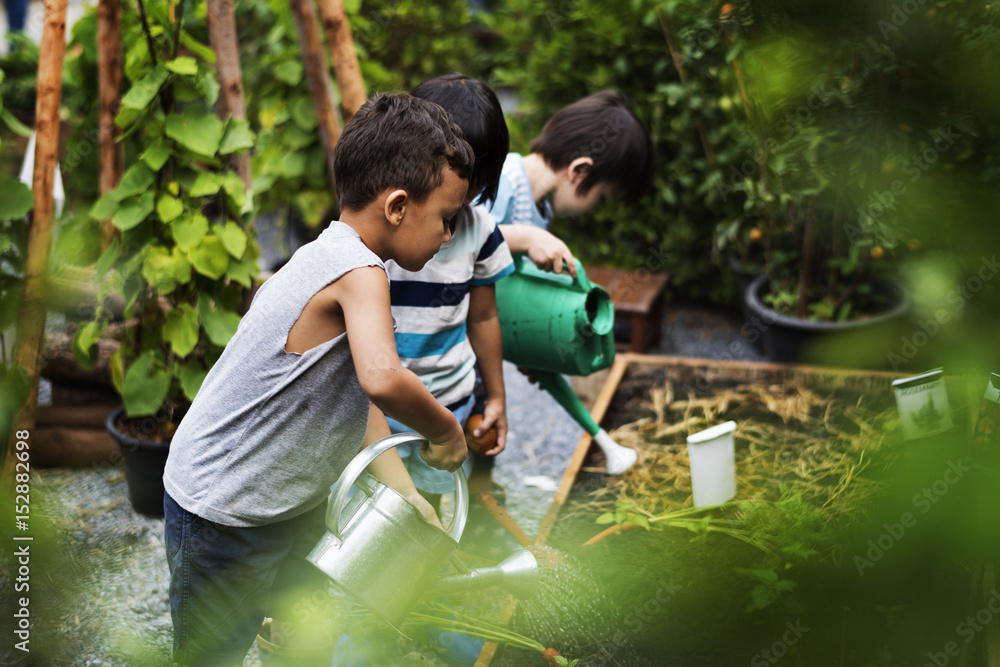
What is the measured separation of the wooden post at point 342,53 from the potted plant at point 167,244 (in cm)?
36

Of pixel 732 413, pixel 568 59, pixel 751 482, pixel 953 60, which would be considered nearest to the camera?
pixel 953 60

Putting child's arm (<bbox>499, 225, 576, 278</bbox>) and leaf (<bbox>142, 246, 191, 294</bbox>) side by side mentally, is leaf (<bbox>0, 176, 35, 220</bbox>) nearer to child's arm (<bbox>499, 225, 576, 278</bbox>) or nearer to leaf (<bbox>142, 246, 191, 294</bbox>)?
leaf (<bbox>142, 246, 191, 294</bbox>)

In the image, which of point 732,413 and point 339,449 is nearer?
point 339,449

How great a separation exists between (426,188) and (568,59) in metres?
2.99

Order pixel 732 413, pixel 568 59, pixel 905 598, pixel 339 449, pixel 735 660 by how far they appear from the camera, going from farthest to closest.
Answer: pixel 568 59
pixel 732 413
pixel 735 660
pixel 905 598
pixel 339 449

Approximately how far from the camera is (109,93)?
7.69 ft

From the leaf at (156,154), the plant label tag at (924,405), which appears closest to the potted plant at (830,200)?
the plant label tag at (924,405)

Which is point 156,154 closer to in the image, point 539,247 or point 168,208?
point 168,208

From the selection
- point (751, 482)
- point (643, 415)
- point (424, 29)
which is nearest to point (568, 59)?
point (424, 29)

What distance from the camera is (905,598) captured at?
1515 millimetres

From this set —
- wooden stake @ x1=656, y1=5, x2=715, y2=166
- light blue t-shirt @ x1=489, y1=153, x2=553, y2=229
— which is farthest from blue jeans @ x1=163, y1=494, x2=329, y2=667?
wooden stake @ x1=656, y1=5, x2=715, y2=166

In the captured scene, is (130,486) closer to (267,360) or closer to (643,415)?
(267,360)

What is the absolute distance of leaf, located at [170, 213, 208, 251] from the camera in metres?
2.20

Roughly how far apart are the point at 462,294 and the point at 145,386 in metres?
1.19
